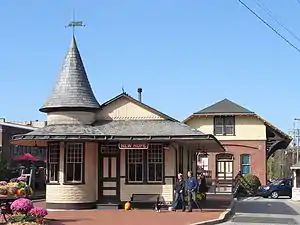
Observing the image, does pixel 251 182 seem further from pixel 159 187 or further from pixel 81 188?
pixel 81 188

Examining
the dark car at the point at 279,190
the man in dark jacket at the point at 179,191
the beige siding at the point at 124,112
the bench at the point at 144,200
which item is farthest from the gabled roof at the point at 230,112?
the man in dark jacket at the point at 179,191

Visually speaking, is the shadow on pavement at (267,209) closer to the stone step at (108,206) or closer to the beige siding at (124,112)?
the stone step at (108,206)

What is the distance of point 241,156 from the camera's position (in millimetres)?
52094

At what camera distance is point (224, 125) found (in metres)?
52.8

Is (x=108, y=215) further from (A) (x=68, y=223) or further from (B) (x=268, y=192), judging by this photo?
(B) (x=268, y=192)

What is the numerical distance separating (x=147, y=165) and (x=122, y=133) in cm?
181

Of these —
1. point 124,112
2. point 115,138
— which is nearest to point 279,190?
point 124,112

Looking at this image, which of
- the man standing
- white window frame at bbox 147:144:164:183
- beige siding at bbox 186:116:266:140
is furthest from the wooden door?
beige siding at bbox 186:116:266:140

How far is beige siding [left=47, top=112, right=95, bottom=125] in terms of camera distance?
2714 centimetres

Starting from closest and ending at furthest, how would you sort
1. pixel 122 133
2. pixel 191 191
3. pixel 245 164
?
pixel 191 191 → pixel 122 133 → pixel 245 164

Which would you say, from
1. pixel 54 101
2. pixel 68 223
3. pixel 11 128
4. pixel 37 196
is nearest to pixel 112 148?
pixel 54 101

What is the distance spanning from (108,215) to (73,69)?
813cm

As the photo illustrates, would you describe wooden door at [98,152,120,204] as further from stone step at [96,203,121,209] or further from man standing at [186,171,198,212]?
man standing at [186,171,198,212]

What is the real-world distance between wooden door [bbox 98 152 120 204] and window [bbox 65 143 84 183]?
95 centimetres
